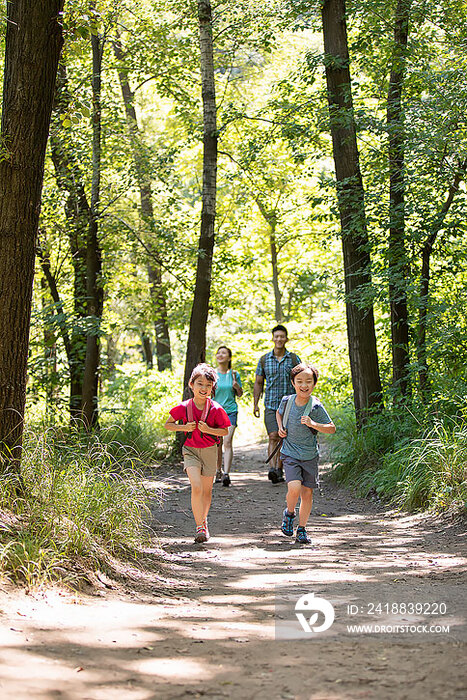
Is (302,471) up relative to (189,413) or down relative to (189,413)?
down

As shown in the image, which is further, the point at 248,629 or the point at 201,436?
the point at 201,436

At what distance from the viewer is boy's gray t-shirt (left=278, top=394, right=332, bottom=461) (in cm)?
755

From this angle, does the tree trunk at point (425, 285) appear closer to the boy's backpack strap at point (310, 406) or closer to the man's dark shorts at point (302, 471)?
the boy's backpack strap at point (310, 406)

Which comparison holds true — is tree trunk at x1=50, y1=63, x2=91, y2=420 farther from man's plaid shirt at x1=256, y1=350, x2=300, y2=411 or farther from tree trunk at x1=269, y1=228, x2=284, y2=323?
tree trunk at x1=269, y1=228, x2=284, y2=323

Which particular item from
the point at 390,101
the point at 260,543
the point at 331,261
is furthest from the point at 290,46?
the point at 260,543

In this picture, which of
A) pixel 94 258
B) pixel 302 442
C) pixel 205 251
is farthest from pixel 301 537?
pixel 94 258

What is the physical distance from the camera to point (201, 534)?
24.8ft

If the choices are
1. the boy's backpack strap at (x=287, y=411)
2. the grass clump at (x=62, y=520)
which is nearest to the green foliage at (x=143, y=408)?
the boy's backpack strap at (x=287, y=411)

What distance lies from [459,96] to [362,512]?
17.7 ft

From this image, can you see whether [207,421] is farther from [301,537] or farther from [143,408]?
[143,408]

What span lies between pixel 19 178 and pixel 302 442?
364 centimetres

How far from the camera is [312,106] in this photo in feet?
42.2

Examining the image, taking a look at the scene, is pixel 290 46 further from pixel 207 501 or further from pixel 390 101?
pixel 207 501

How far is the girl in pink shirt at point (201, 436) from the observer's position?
7469 mm
